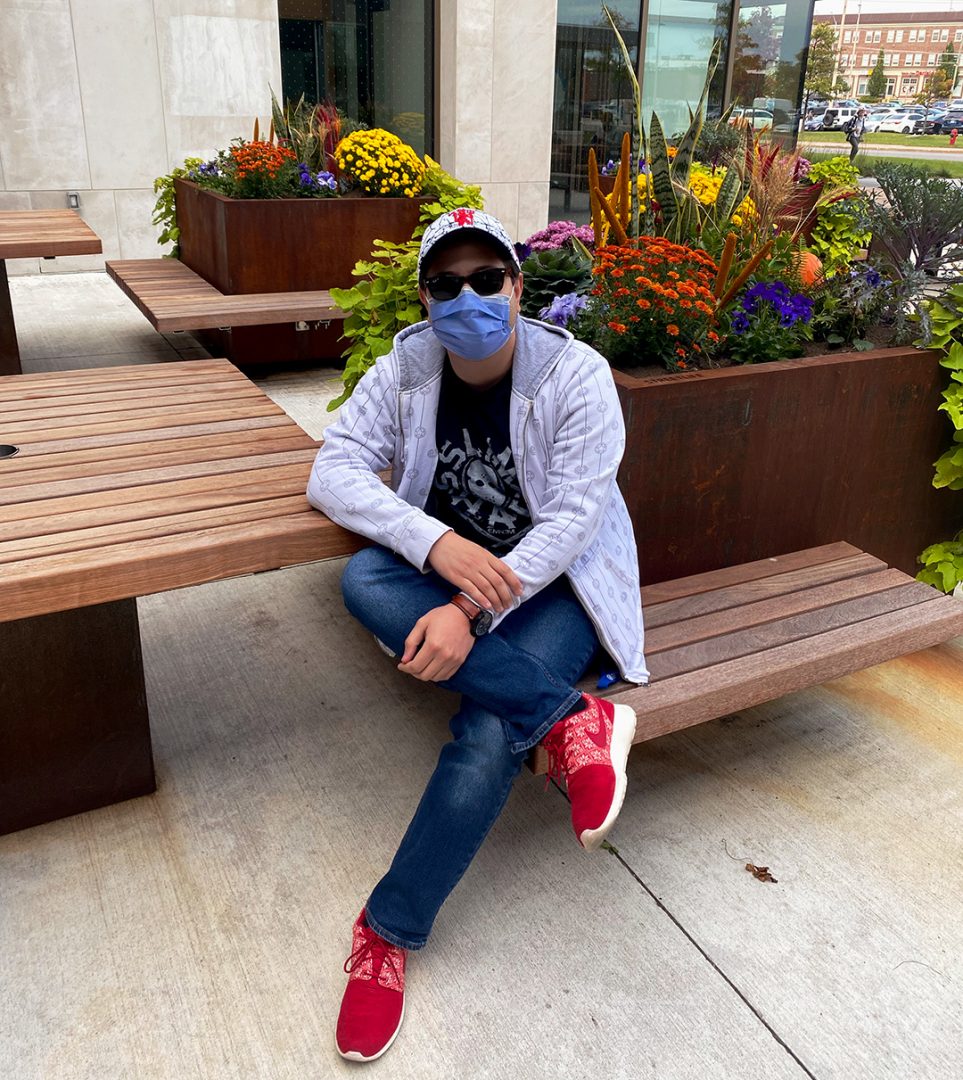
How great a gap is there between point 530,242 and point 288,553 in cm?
209

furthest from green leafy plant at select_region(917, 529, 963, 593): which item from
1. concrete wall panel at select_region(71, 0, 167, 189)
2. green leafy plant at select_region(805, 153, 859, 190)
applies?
concrete wall panel at select_region(71, 0, 167, 189)

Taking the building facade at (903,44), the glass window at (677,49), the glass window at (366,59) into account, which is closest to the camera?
the glass window at (366,59)

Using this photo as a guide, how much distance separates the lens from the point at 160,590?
77.0 inches

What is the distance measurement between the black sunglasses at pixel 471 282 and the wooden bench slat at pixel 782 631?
933 millimetres

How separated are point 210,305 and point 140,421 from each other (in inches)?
121

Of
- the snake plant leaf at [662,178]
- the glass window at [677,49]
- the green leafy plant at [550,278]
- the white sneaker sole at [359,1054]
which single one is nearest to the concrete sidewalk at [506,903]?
the white sneaker sole at [359,1054]

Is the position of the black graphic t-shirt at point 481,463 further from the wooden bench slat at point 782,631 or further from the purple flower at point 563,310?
the purple flower at point 563,310

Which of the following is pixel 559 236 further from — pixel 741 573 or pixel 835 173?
pixel 835 173

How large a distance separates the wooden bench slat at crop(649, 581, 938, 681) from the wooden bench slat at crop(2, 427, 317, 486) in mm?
1093

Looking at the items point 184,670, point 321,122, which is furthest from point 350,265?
point 184,670

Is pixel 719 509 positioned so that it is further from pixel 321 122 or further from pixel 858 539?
pixel 321 122

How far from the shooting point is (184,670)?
3.02 m

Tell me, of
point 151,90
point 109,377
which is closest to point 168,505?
point 109,377

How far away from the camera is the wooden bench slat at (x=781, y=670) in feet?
7.19
